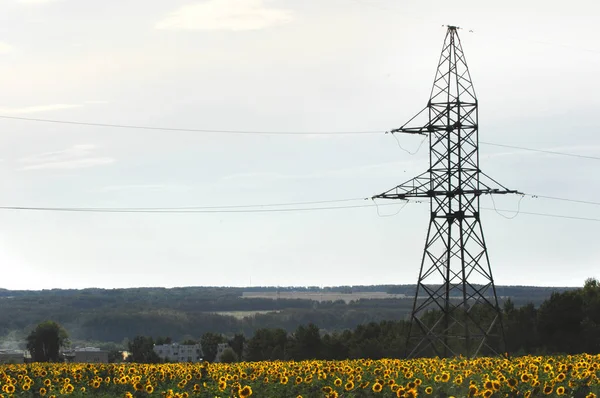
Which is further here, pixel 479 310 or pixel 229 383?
pixel 479 310

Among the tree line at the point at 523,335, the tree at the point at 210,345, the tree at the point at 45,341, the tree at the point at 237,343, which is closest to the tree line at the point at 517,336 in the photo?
the tree line at the point at 523,335

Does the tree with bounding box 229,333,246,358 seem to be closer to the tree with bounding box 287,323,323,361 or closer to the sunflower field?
the tree with bounding box 287,323,323,361

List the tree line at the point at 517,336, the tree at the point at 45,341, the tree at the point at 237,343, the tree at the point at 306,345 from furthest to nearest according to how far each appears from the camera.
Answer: the tree at the point at 237,343, the tree at the point at 45,341, the tree at the point at 306,345, the tree line at the point at 517,336

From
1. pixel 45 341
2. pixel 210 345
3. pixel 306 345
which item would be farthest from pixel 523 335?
pixel 210 345

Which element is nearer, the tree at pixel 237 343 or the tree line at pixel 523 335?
the tree line at pixel 523 335

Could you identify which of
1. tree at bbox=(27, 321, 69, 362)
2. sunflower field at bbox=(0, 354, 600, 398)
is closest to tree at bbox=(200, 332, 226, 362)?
tree at bbox=(27, 321, 69, 362)

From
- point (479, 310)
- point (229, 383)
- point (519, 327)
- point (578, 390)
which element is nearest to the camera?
point (578, 390)

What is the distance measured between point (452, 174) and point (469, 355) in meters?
9.12

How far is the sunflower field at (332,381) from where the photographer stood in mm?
28406

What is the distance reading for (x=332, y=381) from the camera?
3431 cm

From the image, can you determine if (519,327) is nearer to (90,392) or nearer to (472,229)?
(472,229)

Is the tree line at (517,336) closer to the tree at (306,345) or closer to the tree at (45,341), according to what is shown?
the tree at (306,345)

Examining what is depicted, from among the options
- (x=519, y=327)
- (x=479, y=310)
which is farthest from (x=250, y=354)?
(x=519, y=327)

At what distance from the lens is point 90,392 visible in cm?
3497
